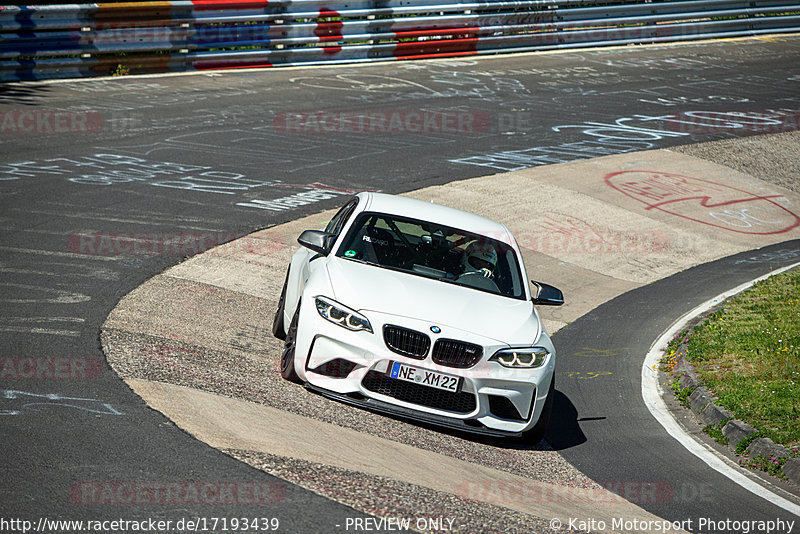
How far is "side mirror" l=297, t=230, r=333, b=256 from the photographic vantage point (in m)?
8.00

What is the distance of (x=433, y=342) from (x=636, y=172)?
12785 millimetres

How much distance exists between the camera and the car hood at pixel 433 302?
23.0 ft

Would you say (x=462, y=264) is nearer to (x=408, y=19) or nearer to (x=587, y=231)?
(x=587, y=231)

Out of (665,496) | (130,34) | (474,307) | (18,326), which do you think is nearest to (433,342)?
(474,307)

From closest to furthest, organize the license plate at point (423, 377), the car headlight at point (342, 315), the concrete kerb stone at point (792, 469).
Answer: the license plate at point (423, 377), the car headlight at point (342, 315), the concrete kerb stone at point (792, 469)

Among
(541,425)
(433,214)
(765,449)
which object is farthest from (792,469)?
(433,214)

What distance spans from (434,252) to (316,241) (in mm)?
1069

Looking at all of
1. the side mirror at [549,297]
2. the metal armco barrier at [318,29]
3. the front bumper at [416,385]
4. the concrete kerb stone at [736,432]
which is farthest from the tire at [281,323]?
the metal armco barrier at [318,29]

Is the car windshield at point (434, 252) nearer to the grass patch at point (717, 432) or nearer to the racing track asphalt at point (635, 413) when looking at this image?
the racing track asphalt at point (635, 413)

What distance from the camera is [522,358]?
7070mm

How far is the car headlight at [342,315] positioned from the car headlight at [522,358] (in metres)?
1.02

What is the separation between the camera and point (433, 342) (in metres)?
6.83

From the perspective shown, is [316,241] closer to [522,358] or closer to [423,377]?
[423,377]

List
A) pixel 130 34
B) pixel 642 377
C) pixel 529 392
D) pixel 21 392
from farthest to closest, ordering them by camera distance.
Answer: pixel 130 34, pixel 642 377, pixel 529 392, pixel 21 392
